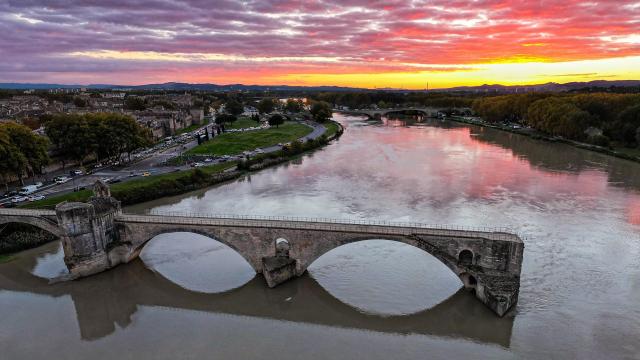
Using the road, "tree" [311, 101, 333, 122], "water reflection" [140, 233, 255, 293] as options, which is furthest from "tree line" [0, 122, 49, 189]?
"tree" [311, 101, 333, 122]

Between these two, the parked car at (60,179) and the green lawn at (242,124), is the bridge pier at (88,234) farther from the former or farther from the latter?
the green lawn at (242,124)

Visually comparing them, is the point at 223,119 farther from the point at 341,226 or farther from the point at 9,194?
the point at 341,226

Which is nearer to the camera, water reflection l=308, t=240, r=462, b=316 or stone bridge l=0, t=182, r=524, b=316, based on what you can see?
stone bridge l=0, t=182, r=524, b=316

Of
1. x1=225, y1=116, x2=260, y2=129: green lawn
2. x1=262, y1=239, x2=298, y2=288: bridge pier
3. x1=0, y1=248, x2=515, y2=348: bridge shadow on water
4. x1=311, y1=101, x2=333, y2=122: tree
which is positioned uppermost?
x1=311, y1=101, x2=333, y2=122: tree

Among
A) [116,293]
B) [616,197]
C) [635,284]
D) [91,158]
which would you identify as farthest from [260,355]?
[91,158]

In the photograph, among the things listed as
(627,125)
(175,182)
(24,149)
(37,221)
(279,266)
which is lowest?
(279,266)

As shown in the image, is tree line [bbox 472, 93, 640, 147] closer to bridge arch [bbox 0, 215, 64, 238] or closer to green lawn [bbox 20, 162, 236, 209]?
green lawn [bbox 20, 162, 236, 209]

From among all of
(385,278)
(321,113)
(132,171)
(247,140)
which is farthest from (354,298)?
(321,113)

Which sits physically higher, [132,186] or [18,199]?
[18,199]
